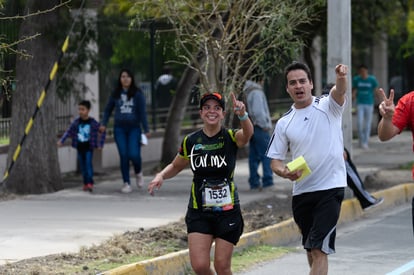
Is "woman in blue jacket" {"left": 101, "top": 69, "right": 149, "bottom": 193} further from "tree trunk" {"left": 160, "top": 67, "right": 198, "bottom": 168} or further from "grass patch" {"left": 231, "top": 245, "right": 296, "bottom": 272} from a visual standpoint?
"grass patch" {"left": 231, "top": 245, "right": 296, "bottom": 272}

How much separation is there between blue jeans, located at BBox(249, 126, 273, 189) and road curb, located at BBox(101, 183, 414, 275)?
1606 millimetres

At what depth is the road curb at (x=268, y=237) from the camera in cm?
926

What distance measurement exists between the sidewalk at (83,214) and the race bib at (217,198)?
2.65 metres

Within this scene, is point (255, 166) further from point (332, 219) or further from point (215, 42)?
point (332, 219)

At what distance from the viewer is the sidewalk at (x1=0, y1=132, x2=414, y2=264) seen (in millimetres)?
10727

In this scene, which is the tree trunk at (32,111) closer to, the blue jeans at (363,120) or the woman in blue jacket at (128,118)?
the woman in blue jacket at (128,118)

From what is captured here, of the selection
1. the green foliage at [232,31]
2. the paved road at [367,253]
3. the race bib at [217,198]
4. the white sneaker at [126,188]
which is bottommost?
the paved road at [367,253]

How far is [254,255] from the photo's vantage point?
1099 cm

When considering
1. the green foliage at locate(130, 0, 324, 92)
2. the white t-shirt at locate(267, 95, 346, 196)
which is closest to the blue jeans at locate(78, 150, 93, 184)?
the green foliage at locate(130, 0, 324, 92)

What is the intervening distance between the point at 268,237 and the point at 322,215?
13.4 ft

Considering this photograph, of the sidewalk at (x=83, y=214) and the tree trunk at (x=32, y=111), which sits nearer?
the sidewalk at (x=83, y=214)

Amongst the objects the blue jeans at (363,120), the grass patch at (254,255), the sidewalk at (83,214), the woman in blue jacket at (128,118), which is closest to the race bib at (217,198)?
the grass patch at (254,255)

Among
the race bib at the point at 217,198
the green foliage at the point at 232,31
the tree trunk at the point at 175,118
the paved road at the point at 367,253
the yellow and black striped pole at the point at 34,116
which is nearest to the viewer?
the race bib at the point at 217,198

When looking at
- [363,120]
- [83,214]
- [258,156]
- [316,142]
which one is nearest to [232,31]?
[83,214]
